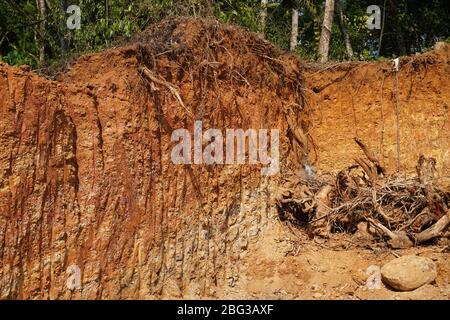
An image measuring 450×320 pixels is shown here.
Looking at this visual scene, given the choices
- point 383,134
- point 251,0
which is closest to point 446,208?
point 383,134

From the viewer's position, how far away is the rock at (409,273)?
5.67 m

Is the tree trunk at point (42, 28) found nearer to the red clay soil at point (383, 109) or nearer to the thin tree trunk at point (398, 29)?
the red clay soil at point (383, 109)

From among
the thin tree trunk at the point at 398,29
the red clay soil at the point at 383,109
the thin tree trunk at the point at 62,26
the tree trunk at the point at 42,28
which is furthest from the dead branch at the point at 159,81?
the thin tree trunk at the point at 398,29

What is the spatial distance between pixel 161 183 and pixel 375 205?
3.34 m

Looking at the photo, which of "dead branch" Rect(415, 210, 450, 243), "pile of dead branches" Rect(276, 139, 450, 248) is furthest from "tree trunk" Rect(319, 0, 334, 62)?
"dead branch" Rect(415, 210, 450, 243)

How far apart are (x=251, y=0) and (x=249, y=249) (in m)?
6.64

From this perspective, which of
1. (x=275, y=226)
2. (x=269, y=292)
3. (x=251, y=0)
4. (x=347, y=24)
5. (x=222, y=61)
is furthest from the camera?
(x=347, y=24)

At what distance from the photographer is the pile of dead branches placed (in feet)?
22.2

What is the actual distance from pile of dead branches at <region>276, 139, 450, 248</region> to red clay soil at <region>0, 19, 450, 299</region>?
0.79 ft

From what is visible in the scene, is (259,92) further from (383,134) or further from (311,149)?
(383,134)

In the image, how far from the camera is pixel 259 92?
7293mm

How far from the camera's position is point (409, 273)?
572cm

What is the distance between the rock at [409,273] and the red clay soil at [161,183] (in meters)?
0.13

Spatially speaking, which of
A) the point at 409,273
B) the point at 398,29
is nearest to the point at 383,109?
the point at 409,273
